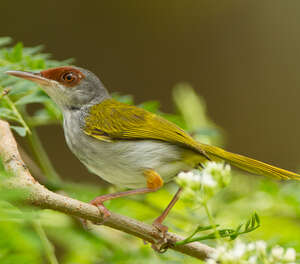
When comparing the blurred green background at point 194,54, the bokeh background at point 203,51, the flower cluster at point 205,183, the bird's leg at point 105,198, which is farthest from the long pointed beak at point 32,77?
the bokeh background at point 203,51

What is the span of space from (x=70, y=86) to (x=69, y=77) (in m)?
0.07

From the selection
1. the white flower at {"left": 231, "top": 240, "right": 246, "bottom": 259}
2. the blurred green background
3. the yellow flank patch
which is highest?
the blurred green background

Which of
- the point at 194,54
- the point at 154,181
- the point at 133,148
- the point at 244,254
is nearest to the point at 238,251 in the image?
the point at 244,254

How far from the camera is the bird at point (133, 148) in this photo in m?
2.78

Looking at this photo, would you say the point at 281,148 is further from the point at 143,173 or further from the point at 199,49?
the point at 143,173

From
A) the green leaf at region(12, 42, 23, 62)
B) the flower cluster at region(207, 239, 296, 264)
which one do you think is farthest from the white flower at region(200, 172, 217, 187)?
the green leaf at region(12, 42, 23, 62)

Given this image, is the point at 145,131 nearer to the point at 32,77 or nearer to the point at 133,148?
the point at 133,148

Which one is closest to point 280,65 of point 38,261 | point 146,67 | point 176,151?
point 146,67

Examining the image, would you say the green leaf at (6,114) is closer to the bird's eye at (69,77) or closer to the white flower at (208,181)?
the bird's eye at (69,77)

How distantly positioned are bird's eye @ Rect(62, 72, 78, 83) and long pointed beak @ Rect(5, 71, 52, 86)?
0.25 metres

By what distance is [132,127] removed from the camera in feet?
9.81

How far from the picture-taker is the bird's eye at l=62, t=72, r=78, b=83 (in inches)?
130

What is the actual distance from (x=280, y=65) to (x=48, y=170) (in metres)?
7.42

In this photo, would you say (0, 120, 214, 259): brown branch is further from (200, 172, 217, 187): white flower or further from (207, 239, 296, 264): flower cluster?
(207, 239, 296, 264): flower cluster
